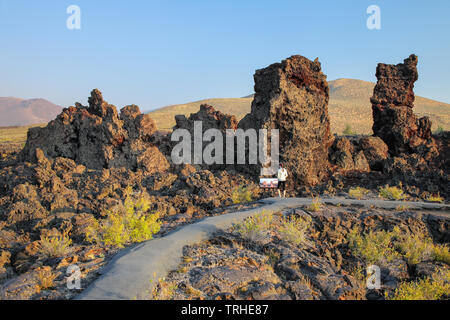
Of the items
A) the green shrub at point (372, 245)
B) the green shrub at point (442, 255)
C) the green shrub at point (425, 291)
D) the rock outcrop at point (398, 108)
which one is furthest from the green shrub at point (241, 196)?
the rock outcrop at point (398, 108)

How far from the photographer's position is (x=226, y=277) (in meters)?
5.85

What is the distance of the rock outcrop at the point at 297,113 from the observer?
15.1m

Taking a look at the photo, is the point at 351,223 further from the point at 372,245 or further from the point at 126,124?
the point at 126,124

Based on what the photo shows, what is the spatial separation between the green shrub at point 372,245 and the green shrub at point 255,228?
2323mm

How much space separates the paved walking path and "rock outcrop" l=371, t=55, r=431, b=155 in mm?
13833

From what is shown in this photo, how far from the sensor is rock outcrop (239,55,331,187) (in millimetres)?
15133

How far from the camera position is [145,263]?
6.02 m

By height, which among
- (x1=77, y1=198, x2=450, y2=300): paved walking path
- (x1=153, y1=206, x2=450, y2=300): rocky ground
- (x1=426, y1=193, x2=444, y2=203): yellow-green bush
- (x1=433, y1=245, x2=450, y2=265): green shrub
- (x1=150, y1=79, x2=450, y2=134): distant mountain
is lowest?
(x1=433, y1=245, x2=450, y2=265): green shrub

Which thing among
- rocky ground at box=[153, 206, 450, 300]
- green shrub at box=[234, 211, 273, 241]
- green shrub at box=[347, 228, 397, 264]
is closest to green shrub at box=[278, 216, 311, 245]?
rocky ground at box=[153, 206, 450, 300]

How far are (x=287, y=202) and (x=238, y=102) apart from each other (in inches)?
3913

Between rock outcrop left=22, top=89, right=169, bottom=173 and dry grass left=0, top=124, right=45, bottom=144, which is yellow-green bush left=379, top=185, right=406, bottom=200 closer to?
rock outcrop left=22, top=89, right=169, bottom=173

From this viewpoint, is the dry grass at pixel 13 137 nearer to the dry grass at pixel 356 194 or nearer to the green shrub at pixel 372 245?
the dry grass at pixel 356 194

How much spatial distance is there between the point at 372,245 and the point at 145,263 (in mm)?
5891

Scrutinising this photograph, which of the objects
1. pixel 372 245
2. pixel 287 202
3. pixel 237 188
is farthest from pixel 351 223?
pixel 237 188
